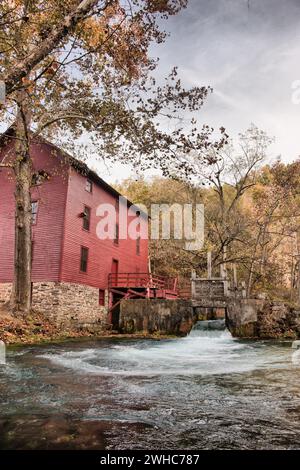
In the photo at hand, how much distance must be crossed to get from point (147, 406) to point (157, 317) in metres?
14.9

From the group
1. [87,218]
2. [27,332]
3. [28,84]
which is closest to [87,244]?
[87,218]

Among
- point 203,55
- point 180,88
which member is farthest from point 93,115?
point 203,55

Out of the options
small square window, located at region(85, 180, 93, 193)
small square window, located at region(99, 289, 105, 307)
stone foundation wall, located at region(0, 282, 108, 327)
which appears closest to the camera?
stone foundation wall, located at region(0, 282, 108, 327)

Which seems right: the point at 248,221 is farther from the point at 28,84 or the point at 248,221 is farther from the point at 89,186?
the point at 28,84

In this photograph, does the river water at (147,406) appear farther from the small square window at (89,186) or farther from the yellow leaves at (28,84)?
the small square window at (89,186)

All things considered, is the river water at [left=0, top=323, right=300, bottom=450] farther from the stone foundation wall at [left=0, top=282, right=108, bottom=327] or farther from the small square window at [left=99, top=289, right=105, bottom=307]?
the small square window at [left=99, top=289, right=105, bottom=307]

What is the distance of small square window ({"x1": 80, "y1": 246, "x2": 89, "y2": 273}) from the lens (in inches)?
880

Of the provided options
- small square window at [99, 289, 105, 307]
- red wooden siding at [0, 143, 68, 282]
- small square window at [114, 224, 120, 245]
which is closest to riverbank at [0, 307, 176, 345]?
red wooden siding at [0, 143, 68, 282]

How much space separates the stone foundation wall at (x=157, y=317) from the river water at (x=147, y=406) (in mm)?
10826

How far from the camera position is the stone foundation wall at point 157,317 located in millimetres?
18781

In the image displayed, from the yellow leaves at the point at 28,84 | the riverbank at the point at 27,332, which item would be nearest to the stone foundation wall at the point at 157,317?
the riverbank at the point at 27,332

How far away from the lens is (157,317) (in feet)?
62.9

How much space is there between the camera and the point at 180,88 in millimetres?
12016

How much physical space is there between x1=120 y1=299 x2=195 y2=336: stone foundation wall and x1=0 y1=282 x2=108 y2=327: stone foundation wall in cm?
273
